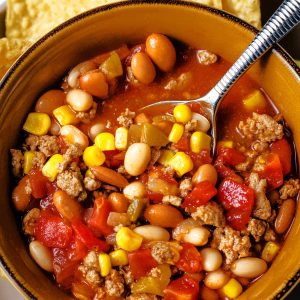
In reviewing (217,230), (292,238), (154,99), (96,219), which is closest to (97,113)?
(154,99)

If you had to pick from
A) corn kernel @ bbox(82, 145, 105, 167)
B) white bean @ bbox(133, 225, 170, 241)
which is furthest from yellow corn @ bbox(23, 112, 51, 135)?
white bean @ bbox(133, 225, 170, 241)

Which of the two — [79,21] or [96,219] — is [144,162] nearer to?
[96,219]

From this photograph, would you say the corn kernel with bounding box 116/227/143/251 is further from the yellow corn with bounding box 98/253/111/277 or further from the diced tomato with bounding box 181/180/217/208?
the diced tomato with bounding box 181/180/217/208

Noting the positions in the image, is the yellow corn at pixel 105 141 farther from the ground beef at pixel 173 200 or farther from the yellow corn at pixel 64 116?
the ground beef at pixel 173 200

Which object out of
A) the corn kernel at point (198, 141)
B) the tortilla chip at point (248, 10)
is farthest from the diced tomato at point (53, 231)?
the tortilla chip at point (248, 10)

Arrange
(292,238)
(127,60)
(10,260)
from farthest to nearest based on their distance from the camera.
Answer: (127,60)
(292,238)
(10,260)

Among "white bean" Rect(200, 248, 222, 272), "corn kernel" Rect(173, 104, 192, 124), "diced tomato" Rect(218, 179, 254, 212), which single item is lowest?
"white bean" Rect(200, 248, 222, 272)

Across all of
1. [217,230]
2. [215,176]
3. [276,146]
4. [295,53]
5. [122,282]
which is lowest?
[122,282]
